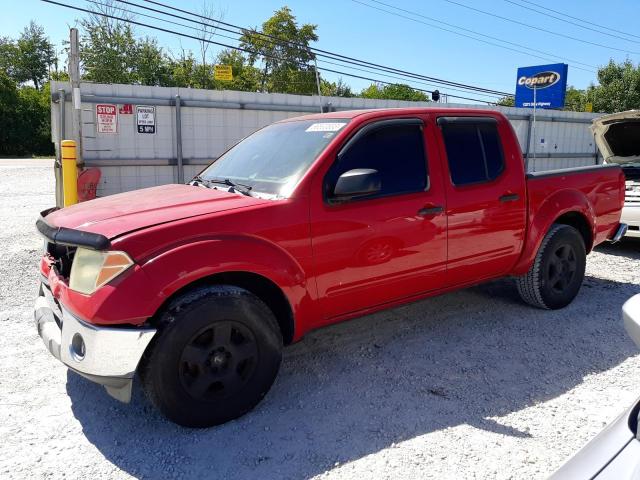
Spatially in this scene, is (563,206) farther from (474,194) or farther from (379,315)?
(379,315)

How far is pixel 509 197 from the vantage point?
4.27 meters

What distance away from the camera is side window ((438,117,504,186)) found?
13.2ft

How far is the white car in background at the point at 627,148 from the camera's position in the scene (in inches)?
284

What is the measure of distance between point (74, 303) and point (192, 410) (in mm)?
866

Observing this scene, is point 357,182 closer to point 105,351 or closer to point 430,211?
point 430,211

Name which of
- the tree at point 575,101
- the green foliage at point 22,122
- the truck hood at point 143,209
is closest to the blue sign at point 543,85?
the tree at point 575,101

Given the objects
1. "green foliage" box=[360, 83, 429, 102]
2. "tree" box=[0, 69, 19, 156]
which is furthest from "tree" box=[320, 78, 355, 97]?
"tree" box=[0, 69, 19, 156]

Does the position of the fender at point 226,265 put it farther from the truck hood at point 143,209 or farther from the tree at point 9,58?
the tree at point 9,58

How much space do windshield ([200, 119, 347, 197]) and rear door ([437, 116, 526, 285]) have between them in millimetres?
1014

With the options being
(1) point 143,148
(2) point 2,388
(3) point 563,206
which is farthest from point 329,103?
(2) point 2,388

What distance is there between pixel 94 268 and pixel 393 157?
2105mm

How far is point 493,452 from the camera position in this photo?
275 cm

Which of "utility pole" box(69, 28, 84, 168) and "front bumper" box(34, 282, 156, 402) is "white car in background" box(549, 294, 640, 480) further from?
"utility pole" box(69, 28, 84, 168)

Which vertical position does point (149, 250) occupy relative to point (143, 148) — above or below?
below
